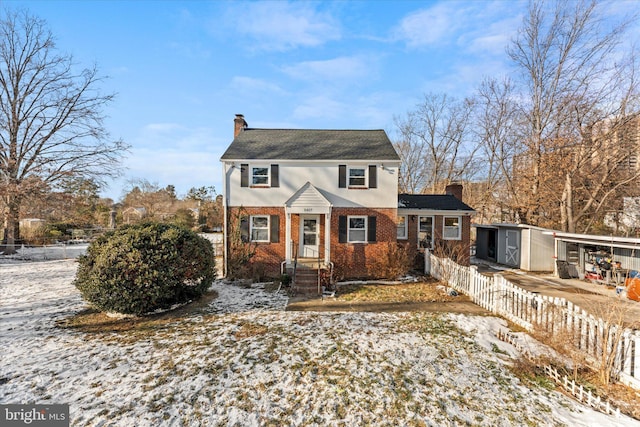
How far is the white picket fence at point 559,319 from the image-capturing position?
4.62 metres

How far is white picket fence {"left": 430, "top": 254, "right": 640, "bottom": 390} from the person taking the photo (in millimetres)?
4620

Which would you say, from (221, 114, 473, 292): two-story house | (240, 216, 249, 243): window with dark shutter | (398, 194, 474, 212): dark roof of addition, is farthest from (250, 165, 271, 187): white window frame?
(398, 194, 474, 212): dark roof of addition

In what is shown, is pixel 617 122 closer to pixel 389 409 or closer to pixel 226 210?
pixel 389 409

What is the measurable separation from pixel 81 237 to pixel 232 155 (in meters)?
22.0

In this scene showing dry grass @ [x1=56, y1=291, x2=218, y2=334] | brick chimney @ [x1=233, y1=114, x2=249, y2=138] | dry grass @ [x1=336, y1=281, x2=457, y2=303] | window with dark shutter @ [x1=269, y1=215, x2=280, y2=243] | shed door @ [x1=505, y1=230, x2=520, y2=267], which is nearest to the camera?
dry grass @ [x1=56, y1=291, x2=218, y2=334]

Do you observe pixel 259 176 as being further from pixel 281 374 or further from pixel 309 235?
pixel 281 374

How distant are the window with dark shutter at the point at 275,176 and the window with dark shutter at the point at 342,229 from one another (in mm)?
3521

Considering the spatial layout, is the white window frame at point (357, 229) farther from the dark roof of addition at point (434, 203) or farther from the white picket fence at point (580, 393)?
the white picket fence at point (580, 393)

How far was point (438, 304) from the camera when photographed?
881 cm

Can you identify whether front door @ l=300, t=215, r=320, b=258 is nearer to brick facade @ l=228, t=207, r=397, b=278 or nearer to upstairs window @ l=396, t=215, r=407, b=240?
brick facade @ l=228, t=207, r=397, b=278

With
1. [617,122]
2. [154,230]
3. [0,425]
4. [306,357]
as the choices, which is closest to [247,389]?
[306,357]

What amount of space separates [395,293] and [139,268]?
28.0ft

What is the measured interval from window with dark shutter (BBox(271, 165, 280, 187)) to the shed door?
14636 millimetres

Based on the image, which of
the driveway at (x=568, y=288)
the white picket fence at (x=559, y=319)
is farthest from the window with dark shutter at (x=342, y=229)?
the driveway at (x=568, y=288)
